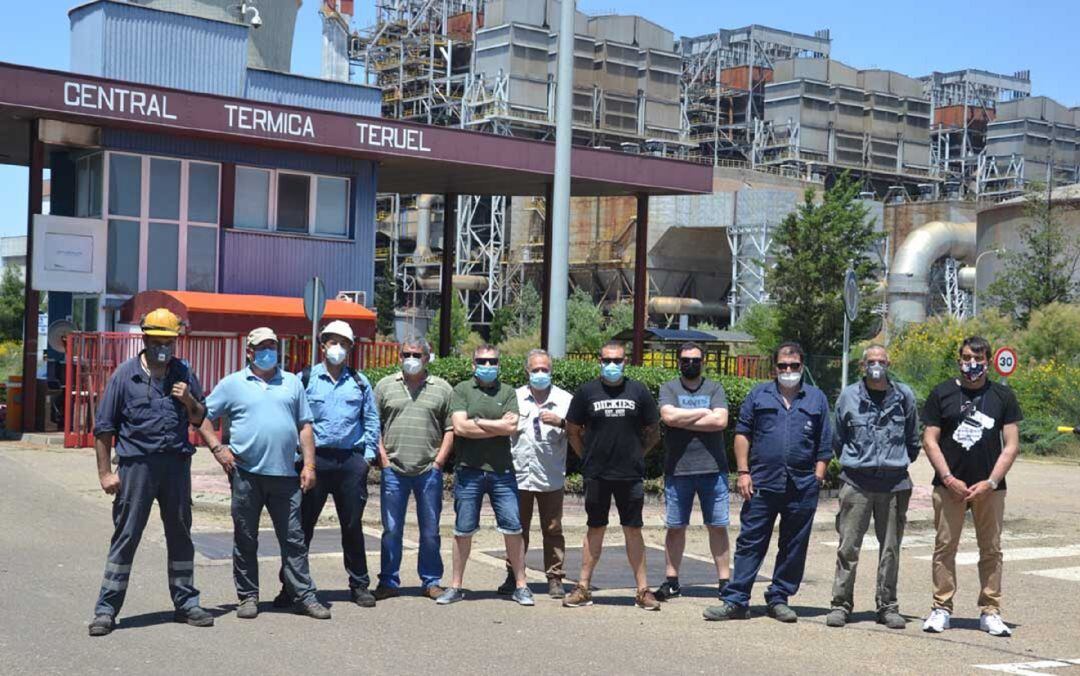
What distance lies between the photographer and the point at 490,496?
32.1ft

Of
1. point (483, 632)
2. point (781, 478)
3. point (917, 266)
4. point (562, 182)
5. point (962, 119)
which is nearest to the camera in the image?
point (483, 632)

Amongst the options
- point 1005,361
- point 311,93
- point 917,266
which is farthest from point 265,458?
point 917,266

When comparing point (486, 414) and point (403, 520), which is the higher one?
point (486, 414)

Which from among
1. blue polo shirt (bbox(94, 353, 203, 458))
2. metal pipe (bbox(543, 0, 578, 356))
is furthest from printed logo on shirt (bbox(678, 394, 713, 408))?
metal pipe (bbox(543, 0, 578, 356))

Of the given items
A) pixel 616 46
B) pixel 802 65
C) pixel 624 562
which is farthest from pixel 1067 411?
pixel 802 65

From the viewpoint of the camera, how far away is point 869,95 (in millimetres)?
84375

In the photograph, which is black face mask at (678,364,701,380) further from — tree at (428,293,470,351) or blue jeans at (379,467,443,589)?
tree at (428,293,470,351)

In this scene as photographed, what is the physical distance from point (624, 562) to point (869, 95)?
7672 cm

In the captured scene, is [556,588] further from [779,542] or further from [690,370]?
[690,370]

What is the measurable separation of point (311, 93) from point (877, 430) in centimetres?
2230

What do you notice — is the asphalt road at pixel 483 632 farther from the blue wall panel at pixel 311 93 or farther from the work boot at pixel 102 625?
the blue wall panel at pixel 311 93

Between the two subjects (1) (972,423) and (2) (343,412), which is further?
(2) (343,412)

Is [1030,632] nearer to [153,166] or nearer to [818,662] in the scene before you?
[818,662]

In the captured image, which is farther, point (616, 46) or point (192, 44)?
point (616, 46)
